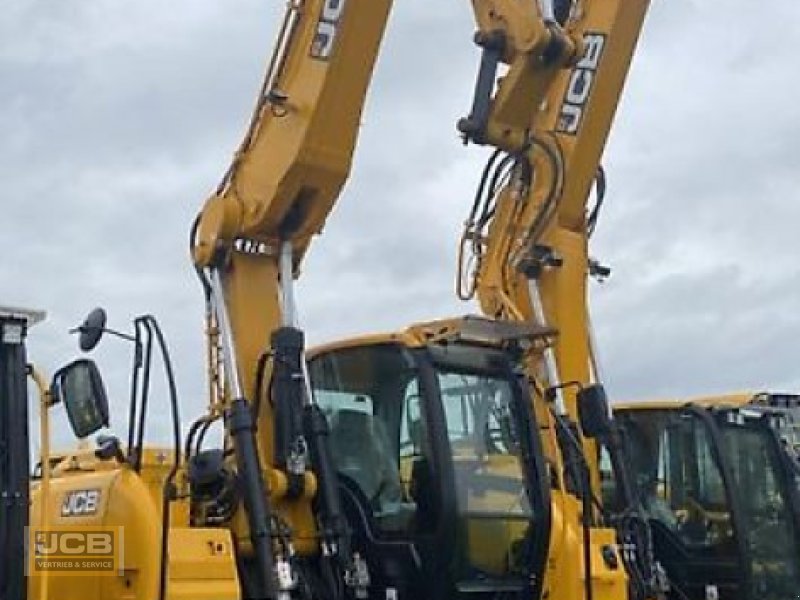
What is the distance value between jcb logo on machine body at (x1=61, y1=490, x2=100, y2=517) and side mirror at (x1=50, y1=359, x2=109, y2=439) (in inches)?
62.4

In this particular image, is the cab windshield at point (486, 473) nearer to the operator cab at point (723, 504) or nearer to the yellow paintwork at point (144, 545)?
the yellow paintwork at point (144, 545)

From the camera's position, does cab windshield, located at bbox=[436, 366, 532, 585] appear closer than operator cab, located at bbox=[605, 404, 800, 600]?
Yes

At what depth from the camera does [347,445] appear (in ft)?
30.8

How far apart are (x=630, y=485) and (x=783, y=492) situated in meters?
1.49

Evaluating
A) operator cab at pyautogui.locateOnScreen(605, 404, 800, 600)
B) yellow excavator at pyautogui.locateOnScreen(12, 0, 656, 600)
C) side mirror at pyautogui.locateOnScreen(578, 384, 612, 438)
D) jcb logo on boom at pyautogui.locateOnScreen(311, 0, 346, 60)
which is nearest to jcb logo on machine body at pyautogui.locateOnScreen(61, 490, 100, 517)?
yellow excavator at pyautogui.locateOnScreen(12, 0, 656, 600)

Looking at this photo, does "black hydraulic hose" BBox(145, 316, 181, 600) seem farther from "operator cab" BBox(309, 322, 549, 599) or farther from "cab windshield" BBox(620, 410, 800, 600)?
"cab windshield" BBox(620, 410, 800, 600)

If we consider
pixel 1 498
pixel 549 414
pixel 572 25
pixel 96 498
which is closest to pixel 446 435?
pixel 549 414

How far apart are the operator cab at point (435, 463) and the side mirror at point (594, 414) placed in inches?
47.1

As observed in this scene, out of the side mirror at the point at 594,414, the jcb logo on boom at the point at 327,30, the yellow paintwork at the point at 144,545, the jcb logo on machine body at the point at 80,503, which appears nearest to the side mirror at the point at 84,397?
the yellow paintwork at the point at 144,545

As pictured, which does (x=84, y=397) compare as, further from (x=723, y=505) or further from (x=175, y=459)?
(x=723, y=505)

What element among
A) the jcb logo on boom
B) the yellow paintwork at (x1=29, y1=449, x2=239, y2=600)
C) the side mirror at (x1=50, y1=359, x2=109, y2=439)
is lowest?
the yellow paintwork at (x1=29, y1=449, x2=239, y2=600)

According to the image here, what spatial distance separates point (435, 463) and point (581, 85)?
4.22m

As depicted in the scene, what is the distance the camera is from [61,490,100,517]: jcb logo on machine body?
803 centimetres

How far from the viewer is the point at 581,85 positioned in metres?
12.1
